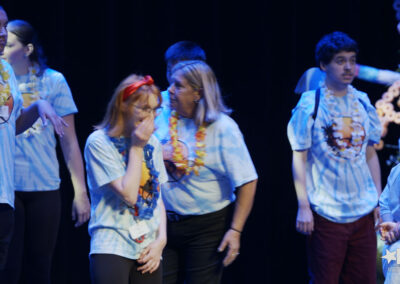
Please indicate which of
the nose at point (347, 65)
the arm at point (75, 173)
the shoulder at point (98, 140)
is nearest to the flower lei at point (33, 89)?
the arm at point (75, 173)

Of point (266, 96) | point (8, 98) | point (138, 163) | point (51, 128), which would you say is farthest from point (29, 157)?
point (266, 96)

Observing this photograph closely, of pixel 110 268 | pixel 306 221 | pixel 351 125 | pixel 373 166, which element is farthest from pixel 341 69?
pixel 110 268

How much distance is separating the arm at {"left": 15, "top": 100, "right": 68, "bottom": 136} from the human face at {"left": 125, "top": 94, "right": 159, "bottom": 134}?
251 millimetres

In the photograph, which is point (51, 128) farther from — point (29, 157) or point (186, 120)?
point (186, 120)

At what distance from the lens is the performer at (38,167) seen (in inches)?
122

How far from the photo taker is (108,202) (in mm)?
2387

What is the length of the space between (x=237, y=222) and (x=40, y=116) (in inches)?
37.6

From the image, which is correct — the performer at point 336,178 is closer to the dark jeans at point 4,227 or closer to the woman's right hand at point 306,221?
the woman's right hand at point 306,221

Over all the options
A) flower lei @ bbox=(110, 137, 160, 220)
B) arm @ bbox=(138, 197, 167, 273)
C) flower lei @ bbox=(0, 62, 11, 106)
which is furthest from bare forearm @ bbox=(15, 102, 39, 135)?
arm @ bbox=(138, 197, 167, 273)

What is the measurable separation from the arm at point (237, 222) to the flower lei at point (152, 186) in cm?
48

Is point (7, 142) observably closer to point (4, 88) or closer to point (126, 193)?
point (4, 88)

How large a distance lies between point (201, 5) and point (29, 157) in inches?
66.6

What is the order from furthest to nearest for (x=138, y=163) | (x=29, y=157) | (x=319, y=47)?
(x=319, y=47) < (x=29, y=157) < (x=138, y=163)

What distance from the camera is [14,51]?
3.20 metres
